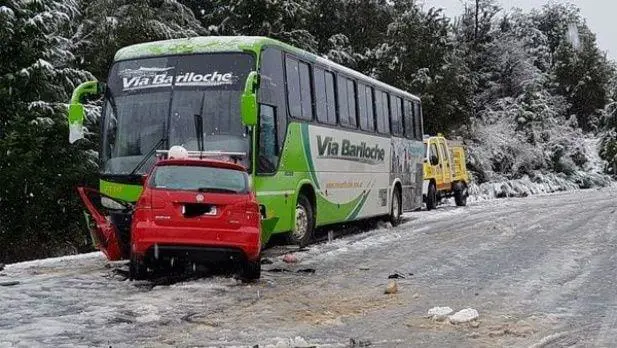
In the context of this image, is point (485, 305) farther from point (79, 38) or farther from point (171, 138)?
point (79, 38)

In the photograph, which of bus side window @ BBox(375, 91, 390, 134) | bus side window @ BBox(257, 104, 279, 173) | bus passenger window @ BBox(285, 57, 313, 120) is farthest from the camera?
bus side window @ BBox(375, 91, 390, 134)

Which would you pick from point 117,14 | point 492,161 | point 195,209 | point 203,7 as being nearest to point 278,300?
point 195,209

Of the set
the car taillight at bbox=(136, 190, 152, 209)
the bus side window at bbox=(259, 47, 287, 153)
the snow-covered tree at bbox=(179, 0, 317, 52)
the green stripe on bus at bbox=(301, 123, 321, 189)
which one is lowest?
the car taillight at bbox=(136, 190, 152, 209)

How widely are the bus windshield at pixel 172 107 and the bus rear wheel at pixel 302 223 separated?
7.87 ft

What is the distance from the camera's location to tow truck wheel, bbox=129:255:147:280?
9.45m

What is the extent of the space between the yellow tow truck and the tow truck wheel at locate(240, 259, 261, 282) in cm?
1627

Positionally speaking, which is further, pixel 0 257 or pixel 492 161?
pixel 492 161

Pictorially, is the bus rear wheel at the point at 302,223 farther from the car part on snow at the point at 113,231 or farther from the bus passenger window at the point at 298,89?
the car part on snow at the point at 113,231

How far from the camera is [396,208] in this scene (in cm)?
1948

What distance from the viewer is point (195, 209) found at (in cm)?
937

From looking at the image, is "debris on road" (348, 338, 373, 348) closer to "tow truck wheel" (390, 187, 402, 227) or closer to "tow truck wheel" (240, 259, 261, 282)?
"tow truck wheel" (240, 259, 261, 282)

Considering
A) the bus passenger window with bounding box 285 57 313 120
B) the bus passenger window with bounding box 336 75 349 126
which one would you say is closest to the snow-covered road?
the bus passenger window with bounding box 285 57 313 120

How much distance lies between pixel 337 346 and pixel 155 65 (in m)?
7.07

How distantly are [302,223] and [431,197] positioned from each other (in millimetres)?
13406
